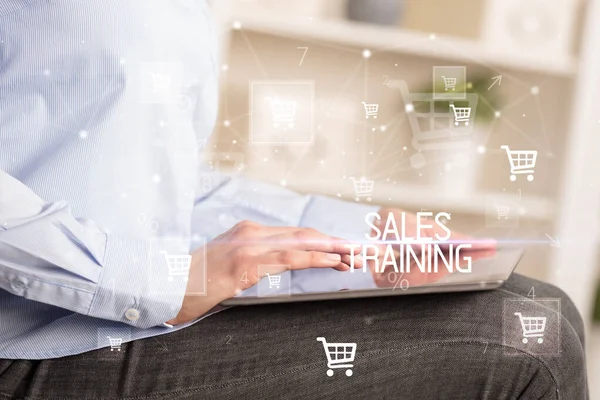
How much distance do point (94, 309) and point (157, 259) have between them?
0.19ft

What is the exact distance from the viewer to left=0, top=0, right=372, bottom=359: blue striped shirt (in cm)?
48

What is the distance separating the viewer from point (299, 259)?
52 cm

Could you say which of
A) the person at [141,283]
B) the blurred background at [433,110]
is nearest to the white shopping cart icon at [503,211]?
the blurred background at [433,110]

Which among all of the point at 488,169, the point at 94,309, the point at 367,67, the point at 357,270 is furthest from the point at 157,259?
the point at 488,169

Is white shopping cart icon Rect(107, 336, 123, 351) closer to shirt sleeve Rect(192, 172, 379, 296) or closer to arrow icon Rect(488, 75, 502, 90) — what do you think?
shirt sleeve Rect(192, 172, 379, 296)

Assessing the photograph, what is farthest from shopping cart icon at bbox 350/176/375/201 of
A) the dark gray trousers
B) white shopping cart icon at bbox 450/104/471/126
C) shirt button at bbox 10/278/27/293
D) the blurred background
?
shirt button at bbox 10/278/27/293

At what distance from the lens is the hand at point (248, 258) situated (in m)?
0.50

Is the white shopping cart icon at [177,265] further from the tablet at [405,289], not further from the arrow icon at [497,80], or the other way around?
the arrow icon at [497,80]

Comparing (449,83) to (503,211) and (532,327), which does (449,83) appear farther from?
(532,327)

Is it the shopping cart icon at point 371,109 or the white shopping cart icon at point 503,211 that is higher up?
the shopping cart icon at point 371,109

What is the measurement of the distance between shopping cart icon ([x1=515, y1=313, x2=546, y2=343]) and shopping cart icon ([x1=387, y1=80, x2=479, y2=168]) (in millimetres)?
273

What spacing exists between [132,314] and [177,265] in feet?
0.16

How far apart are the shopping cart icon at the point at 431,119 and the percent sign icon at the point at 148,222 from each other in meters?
0.31

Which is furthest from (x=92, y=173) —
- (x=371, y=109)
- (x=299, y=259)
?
(x=371, y=109)
